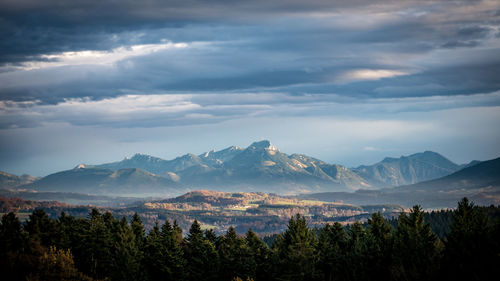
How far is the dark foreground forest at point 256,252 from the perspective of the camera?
80.2 meters

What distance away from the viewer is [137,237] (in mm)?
129750

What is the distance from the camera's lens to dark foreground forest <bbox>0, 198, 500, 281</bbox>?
3159 inches

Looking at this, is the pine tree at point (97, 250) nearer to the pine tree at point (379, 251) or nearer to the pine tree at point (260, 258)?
the pine tree at point (260, 258)

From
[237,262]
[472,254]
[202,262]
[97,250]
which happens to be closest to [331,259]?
[237,262]

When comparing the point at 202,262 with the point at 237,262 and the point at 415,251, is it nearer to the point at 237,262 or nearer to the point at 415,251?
the point at 237,262

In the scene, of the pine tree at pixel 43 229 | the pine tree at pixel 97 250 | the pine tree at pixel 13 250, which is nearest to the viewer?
the pine tree at pixel 13 250

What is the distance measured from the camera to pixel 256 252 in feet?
395

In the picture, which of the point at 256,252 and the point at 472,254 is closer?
the point at 472,254

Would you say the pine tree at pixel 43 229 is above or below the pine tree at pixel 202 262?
above

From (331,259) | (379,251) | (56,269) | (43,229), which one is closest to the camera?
(56,269)

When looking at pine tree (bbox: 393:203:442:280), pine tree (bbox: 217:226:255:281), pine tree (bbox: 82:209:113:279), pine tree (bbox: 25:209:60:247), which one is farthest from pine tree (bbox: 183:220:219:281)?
pine tree (bbox: 393:203:442:280)

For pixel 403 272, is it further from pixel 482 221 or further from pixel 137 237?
pixel 137 237

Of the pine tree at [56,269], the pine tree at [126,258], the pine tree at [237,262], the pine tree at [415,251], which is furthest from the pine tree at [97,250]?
the pine tree at [415,251]

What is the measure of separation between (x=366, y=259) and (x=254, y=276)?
1014 inches
